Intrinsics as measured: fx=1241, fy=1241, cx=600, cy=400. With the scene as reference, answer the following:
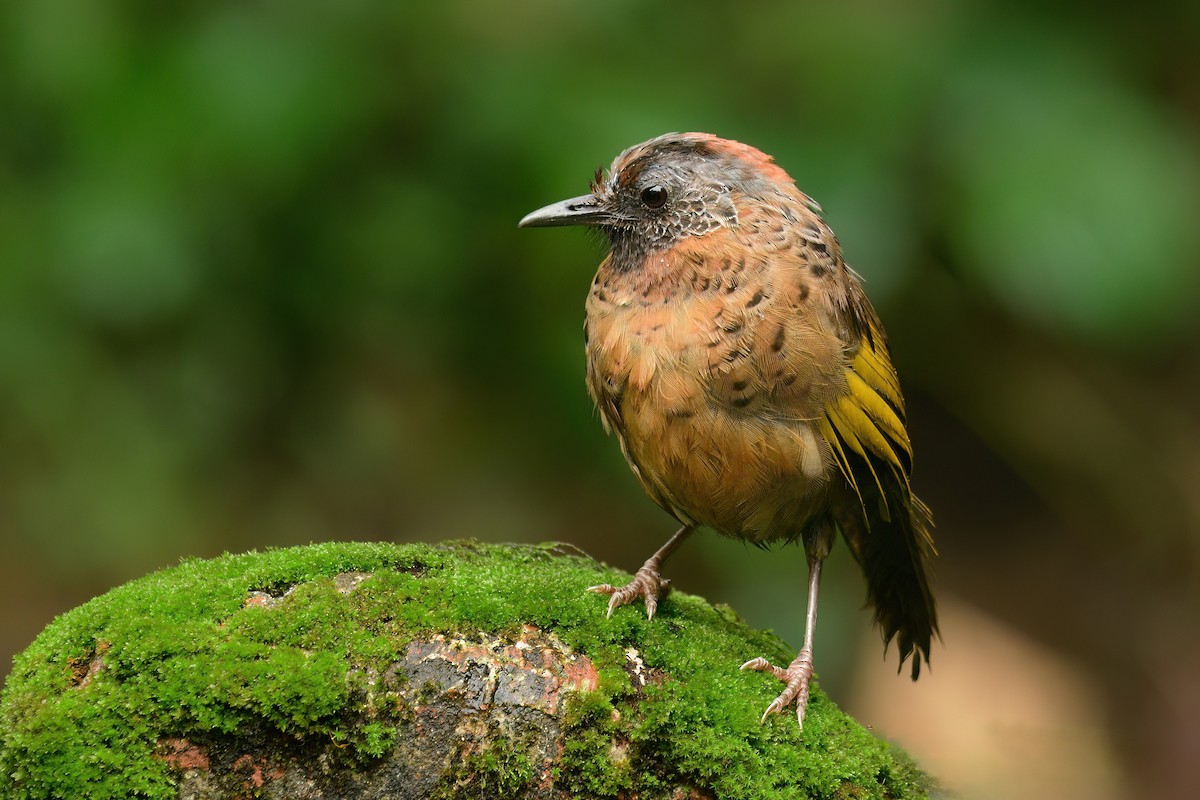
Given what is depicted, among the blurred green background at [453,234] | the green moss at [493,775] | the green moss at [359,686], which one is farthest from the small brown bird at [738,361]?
the green moss at [493,775]

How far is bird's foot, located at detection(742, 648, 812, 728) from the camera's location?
3207 mm

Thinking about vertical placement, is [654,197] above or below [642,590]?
above

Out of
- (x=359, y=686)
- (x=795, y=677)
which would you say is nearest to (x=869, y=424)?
(x=795, y=677)

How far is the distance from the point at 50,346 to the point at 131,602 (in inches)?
105

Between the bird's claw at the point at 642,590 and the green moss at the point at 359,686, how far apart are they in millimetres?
53

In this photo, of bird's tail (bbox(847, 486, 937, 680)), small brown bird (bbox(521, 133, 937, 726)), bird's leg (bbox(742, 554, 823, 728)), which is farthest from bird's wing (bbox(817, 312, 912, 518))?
bird's leg (bbox(742, 554, 823, 728))

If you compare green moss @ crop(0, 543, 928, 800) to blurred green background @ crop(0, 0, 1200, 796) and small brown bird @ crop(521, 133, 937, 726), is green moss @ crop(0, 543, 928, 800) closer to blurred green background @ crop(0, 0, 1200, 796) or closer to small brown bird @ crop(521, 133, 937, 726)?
small brown bird @ crop(521, 133, 937, 726)

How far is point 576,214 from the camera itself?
377 centimetres

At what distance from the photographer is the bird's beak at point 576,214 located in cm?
377

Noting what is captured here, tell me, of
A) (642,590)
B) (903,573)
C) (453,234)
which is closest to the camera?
(642,590)

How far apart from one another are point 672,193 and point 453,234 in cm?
172

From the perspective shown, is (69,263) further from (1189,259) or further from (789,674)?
(1189,259)

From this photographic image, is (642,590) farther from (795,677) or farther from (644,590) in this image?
(795,677)

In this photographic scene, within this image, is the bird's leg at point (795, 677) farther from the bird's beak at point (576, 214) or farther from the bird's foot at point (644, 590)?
the bird's beak at point (576, 214)
